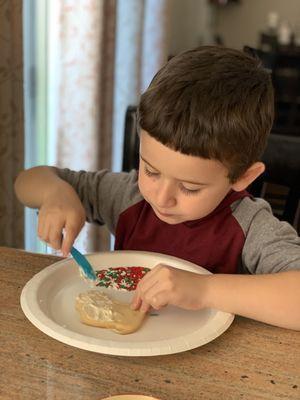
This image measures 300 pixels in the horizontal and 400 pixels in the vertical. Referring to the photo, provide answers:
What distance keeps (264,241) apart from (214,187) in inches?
6.6

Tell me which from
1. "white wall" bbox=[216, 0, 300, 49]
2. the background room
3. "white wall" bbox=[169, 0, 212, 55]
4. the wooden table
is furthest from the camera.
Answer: "white wall" bbox=[216, 0, 300, 49]

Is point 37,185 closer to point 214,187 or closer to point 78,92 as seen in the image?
point 214,187

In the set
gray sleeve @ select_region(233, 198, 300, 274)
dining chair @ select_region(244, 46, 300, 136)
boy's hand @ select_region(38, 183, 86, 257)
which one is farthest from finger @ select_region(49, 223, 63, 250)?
dining chair @ select_region(244, 46, 300, 136)

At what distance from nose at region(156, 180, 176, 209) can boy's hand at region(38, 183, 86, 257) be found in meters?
0.16

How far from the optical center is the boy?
841 mm

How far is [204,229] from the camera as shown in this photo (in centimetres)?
110

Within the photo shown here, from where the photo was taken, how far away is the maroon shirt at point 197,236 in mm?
1075

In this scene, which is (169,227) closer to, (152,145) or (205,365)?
(152,145)

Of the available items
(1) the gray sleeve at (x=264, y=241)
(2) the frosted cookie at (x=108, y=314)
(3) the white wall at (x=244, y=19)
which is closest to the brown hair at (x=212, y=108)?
(1) the gray sleeve at (x=264, y=241)

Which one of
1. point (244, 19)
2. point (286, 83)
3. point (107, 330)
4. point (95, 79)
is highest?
point (244, 19)

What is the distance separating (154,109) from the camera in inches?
35.0

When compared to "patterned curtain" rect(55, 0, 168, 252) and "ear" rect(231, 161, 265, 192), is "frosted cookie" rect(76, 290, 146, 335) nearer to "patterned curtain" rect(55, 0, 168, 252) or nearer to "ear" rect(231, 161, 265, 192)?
"ear" rect(231, 161, 265, 192)

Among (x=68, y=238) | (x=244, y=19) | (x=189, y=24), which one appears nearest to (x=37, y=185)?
(x=68, y=238)

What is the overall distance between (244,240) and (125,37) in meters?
1.58
